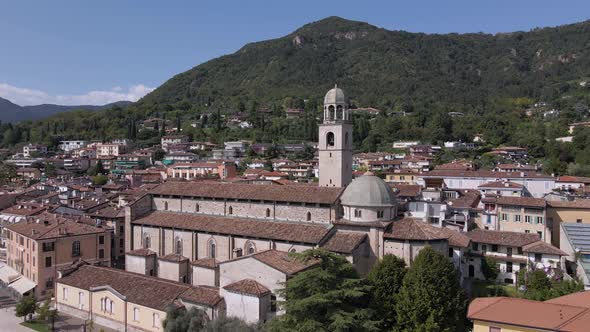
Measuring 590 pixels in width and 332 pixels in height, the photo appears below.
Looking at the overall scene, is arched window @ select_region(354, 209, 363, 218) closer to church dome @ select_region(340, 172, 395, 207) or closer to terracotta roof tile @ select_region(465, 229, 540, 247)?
church dome @ select_region(340, 172, 395, 207)

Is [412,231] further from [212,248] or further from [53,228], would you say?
[53,228]

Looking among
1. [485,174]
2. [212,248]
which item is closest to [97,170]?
[212,248]

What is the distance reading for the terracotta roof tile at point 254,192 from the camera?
33812 millimetres

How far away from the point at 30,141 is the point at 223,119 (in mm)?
58881

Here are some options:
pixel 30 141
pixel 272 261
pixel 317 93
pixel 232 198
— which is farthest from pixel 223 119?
pixel 272 261

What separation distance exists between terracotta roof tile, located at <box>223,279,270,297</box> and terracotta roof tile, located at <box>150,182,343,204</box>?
7888 mm

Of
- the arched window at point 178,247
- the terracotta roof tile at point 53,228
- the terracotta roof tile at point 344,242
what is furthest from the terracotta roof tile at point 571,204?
the terracotta roof tile at point 53,228

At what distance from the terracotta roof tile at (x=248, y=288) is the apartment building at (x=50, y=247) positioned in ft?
54.4

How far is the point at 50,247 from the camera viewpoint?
3722cm

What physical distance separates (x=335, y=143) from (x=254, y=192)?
24.4ft

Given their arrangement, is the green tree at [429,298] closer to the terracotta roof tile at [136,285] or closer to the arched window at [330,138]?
the terracotta roof tile at [136,285]

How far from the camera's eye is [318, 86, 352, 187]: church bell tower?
3747cm

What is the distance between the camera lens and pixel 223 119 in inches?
5797

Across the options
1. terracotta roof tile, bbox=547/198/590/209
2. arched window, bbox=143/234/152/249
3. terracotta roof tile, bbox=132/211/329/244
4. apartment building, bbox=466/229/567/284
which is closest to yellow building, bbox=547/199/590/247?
terracotta roof tile, bbox=547/198/590/209
